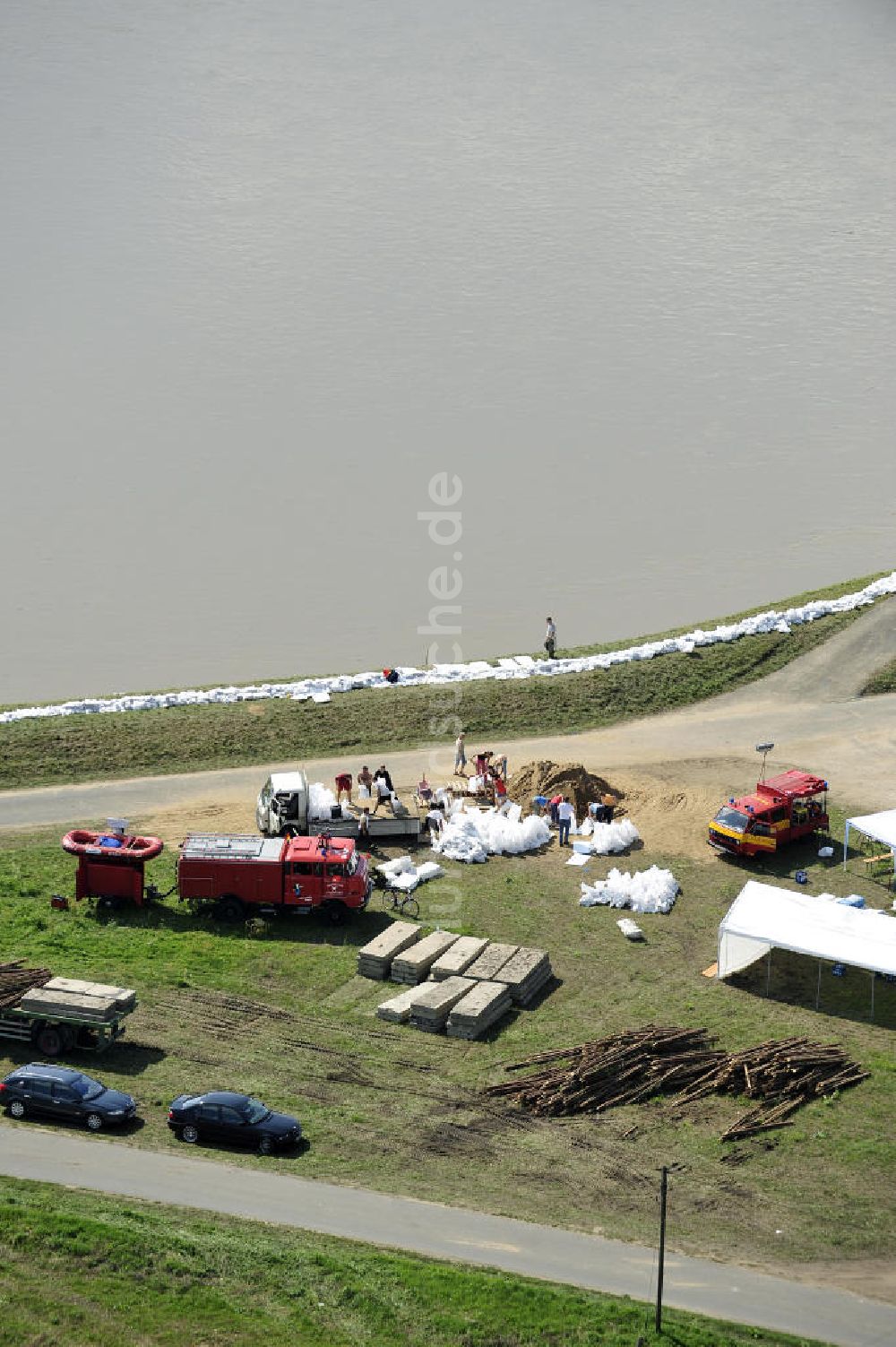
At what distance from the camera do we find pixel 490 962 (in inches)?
1492

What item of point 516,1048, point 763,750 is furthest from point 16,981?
point 763,750

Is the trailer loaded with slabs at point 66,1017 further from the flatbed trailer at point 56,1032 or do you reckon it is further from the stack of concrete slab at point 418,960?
the stack of concrete slab at point 418,960

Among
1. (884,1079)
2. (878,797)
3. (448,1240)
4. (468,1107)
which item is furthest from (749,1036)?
(878,797)

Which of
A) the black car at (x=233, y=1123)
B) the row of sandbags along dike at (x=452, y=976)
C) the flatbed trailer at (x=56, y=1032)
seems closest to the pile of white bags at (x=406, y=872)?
the row of sandbags along dike at (x=452, y=976)

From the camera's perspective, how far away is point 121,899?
41094 mm

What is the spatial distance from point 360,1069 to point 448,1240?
580 cm

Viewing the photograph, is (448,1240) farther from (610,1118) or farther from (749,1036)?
(749,1036)

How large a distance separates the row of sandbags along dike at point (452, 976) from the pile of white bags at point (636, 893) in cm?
338

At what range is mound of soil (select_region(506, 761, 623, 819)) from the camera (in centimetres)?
4662

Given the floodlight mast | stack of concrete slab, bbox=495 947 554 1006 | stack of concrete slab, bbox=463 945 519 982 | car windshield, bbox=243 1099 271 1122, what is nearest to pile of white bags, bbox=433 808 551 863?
stack of concrete slab, bbox=463 945 519 982

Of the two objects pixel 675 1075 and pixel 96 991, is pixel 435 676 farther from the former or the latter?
pixel 675 1075

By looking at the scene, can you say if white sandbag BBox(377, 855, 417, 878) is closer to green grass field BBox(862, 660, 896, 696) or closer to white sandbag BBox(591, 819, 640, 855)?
white sandbag BBox(591, 819, 640, 855)

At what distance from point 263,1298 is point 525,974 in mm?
11190

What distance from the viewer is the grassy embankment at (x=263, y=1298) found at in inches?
1056
